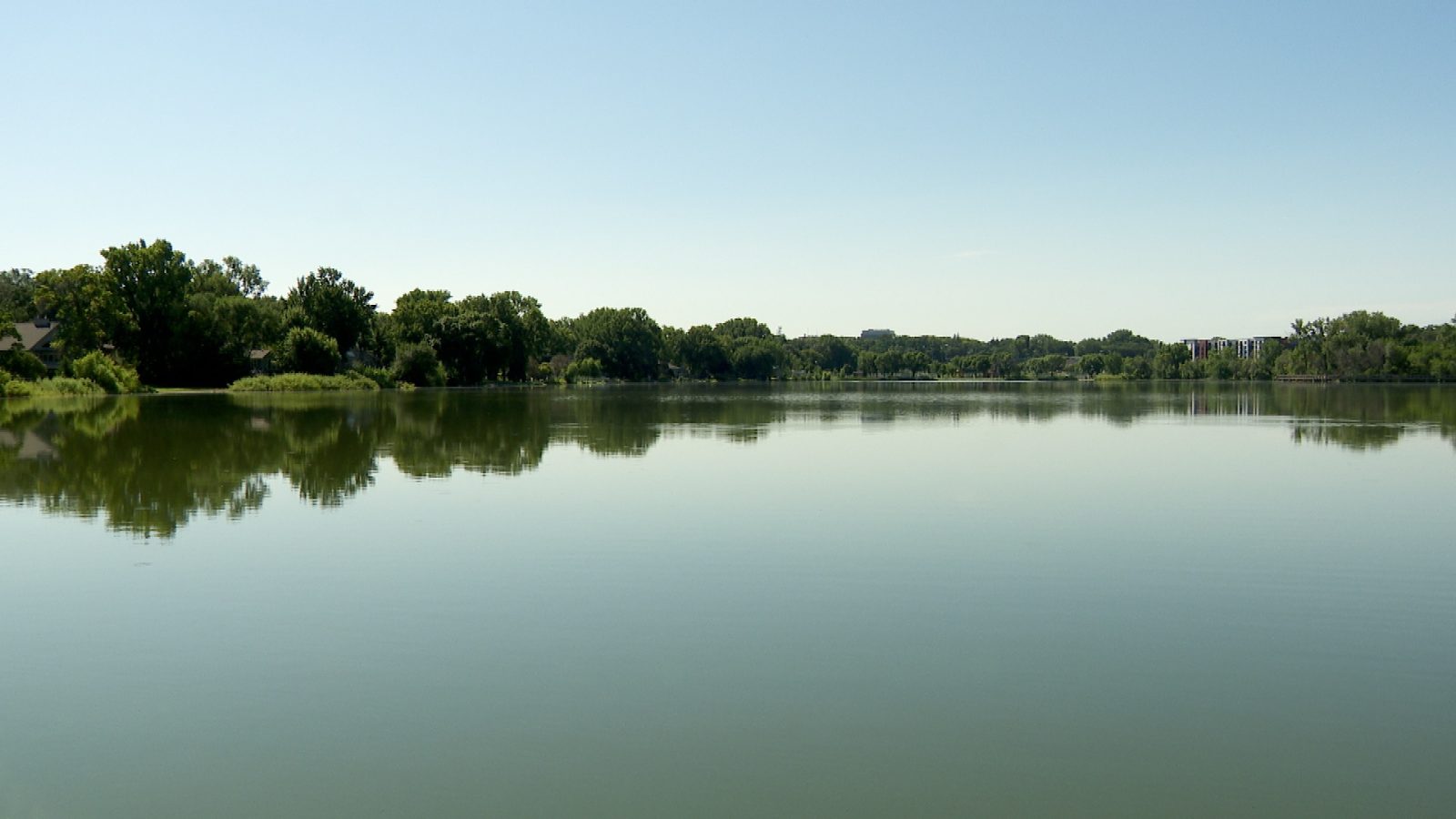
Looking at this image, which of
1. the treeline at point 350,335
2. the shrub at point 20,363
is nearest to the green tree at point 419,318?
the treeline at point 350,335

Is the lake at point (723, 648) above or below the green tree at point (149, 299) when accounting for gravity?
below

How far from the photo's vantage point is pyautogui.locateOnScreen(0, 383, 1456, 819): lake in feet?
18.0

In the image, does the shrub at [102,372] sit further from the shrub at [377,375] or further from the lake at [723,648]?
the lake at [723,648]

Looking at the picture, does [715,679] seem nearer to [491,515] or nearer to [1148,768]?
[1148,768]

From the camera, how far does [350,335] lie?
296 ft

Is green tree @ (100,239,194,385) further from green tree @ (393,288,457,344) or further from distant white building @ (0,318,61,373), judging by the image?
green tree @ (393,288,457,344)

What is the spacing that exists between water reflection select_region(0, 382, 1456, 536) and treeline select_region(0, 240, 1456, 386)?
66.3 feet

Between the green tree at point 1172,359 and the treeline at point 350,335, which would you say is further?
the green tree at point 1172,359

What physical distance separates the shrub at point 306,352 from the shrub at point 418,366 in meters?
8.72

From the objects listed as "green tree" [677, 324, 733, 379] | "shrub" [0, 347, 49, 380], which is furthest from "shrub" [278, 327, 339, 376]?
"green tree" [677, 324, 733, 379]

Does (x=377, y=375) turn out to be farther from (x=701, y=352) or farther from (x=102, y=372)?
(x=701, y=352)

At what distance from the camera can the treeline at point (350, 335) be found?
73.4 meters

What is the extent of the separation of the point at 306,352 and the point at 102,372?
19.2 meters

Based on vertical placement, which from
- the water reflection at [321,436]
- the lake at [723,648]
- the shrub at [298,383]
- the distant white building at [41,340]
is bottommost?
the lake at [723,648]
